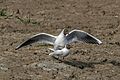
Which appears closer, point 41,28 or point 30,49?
point 30,49

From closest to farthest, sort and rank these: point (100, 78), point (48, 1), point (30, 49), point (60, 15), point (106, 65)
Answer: point (100, 78)
point (106, 65)
point (30, 49)
point (60, 15)
point (48, 1)

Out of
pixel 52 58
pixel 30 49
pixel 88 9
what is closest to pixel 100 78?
pixel 52 58

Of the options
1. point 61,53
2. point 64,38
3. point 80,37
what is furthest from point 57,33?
point 61,53

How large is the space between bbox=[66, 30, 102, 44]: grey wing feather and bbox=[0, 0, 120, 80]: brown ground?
0.40m

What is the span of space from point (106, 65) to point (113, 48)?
114 cm

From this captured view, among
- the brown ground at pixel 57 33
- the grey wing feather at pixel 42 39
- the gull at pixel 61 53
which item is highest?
the grey wing feather at pixel 42 39

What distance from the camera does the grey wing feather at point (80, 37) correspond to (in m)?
10.2

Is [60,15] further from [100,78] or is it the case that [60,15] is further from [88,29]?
[100,78]

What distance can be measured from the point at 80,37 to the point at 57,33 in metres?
2.16

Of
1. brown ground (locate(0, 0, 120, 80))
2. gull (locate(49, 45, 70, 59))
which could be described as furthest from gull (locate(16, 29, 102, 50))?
brown ground (locate(0, 0, 120, 80))

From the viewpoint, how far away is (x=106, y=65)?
401 inches

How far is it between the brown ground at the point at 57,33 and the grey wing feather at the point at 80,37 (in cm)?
40

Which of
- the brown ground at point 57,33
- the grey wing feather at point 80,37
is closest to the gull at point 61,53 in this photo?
the brown ground at point 57,33

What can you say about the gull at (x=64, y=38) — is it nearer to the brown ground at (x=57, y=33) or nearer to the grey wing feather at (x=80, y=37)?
the grey wing feather at (x=80, y=37)
